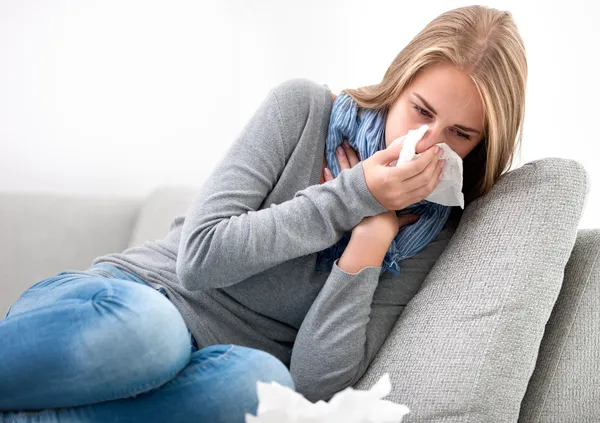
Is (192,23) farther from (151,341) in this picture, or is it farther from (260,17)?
(151,341)

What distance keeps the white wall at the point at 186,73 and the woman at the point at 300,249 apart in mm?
794

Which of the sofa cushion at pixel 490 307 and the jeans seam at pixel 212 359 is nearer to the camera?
the jeans seam at pixel 212 359

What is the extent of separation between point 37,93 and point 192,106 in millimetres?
555

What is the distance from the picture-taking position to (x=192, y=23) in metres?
2.56

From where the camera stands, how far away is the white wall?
2035mm

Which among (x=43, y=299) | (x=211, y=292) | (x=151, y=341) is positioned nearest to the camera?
(x=151, y=341)

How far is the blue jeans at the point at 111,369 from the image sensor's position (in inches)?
36.2

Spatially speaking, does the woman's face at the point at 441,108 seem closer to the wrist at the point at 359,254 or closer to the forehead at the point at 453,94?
the forehead at the point at 453,94

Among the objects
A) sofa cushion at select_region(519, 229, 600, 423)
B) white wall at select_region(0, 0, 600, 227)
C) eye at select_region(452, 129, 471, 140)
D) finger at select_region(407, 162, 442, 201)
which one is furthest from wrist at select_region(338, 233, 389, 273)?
white wall at select_region(0, 0, 600, 227)

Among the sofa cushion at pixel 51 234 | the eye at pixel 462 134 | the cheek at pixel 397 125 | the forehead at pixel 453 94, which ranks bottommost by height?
the sofa cushion at pixel 51 234

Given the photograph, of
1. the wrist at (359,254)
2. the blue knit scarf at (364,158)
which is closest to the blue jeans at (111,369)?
the wrist at (359,254)

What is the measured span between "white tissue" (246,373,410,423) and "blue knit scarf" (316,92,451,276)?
659 millimetres

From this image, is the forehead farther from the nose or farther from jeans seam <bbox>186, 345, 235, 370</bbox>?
jeans seam <bbox>186, 345, 235, 370</bbox>

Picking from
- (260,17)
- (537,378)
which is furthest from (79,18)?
(537,378)
